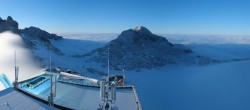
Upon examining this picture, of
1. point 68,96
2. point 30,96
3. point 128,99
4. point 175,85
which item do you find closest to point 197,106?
point 175,85

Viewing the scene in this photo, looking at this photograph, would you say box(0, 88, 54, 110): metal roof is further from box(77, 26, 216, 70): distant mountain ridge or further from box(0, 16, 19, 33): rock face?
box(0, 16, 19, 33): rock face

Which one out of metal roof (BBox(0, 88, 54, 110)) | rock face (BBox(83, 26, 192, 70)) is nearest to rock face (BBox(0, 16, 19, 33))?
rock face (BBox(83, 26, 192, 70))

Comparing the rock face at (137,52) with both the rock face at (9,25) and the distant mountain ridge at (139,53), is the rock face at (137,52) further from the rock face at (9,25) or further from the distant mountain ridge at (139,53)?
the rock face at (9,25)

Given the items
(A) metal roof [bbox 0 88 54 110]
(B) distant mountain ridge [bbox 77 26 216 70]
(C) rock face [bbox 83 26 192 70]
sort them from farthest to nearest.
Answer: (B) distant mountain ridge [bbox 77 26 216 70] < (C) rock face [bbox 83 26 192 70] < (A) metal roof [bbox 0 88 54 110]

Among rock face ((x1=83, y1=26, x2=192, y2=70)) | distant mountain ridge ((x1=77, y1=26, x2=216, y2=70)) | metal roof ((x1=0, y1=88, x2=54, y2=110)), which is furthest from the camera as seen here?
distant mountain ridge ((x1=77, y1=26, x2=216, y2=70))

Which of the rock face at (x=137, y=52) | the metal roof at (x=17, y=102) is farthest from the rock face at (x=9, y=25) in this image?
the metal roof at (x=17, y=102)

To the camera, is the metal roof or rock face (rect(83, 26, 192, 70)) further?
rock face (rect(83, 26, 192, 70))

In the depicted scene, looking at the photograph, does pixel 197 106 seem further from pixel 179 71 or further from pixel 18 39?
pixel 18 39
